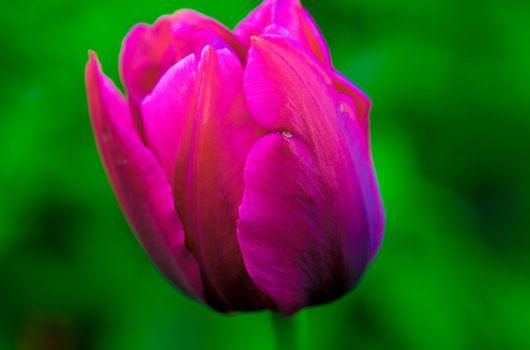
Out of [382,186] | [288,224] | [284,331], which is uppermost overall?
[288,224]

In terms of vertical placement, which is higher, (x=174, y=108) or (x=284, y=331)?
(x=174, y=108)

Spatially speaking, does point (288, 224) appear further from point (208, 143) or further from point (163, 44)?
point (163, 44)

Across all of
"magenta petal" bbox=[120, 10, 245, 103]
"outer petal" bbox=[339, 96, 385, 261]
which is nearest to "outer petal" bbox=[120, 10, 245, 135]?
"magenta petal" bbox=[120, 10, 245, 103]

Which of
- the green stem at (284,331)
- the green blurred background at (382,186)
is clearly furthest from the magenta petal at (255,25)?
the green blurred background at (382,186)

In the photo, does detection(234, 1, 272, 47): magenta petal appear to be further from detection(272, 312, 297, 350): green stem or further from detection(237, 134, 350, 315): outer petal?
detection(272, 312, 297, 350): green stem

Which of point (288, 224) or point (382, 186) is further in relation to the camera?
point (382, 186)

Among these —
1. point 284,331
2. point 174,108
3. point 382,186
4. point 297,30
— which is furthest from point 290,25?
point 382,186

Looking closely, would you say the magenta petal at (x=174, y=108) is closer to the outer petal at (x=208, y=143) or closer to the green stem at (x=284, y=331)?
the outer petal at (x=208, y=143)
